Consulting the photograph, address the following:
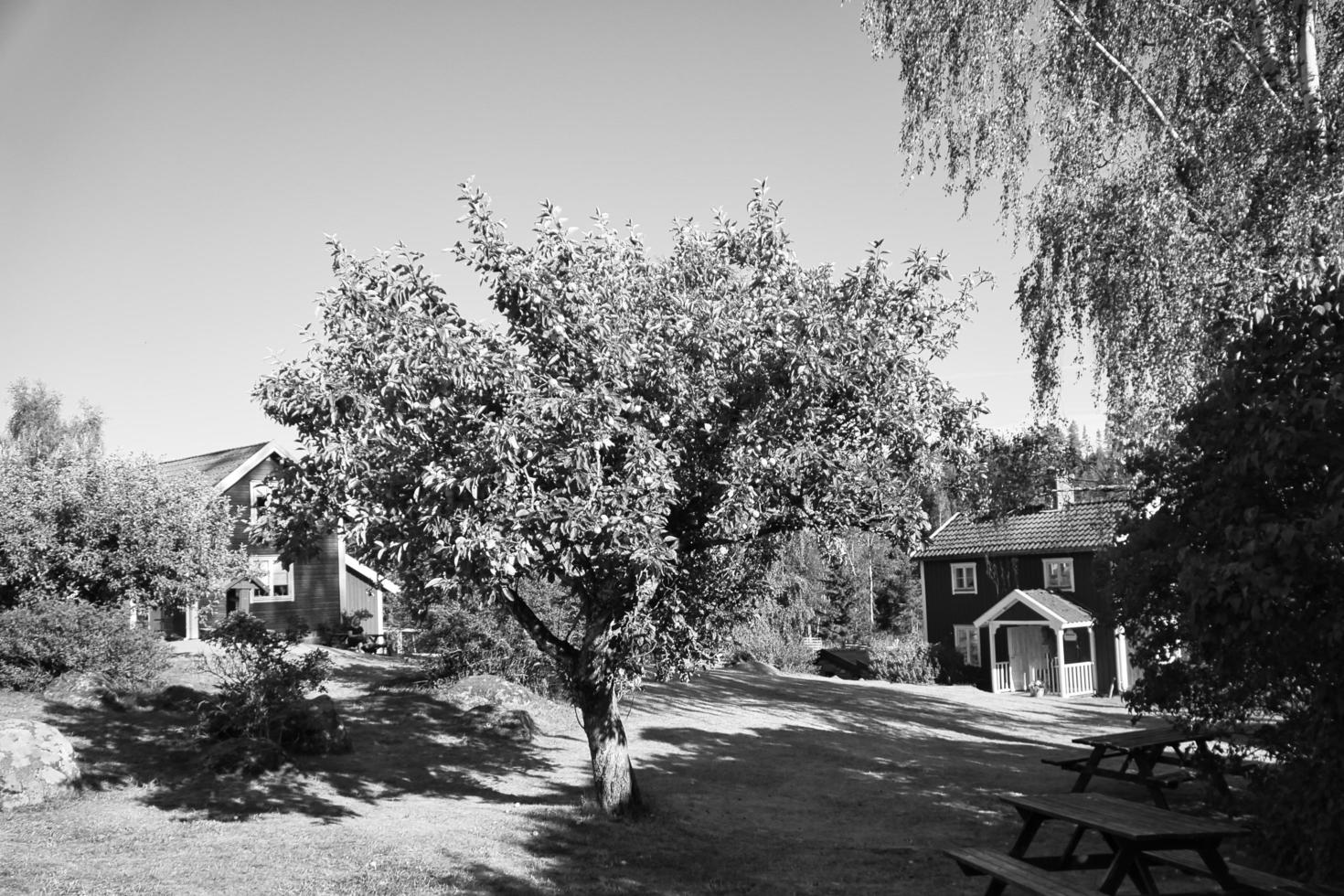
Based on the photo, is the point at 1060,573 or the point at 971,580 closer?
the point at 1060,573

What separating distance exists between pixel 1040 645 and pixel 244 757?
31.0 m

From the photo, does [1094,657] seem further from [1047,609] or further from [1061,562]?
[1061,562]

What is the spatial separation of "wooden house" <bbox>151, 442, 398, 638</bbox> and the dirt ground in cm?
1209

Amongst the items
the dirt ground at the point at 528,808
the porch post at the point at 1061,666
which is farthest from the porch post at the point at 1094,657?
the dirt ground at the point at 528,808

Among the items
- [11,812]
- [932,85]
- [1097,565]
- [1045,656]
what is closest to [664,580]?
[1097,565]

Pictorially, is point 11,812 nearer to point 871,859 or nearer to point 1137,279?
point 871,859

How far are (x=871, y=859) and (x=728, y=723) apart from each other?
10888mm

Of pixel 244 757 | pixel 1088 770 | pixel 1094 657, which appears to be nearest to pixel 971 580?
pixel 1094 657

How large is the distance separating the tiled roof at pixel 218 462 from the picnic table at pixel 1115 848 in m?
31.1

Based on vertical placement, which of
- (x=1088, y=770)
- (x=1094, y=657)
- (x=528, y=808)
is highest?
(x=1088, y=770)

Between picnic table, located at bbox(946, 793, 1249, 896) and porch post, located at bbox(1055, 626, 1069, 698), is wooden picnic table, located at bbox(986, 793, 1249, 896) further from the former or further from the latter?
porch post, located at bbox(1055, 626, 1069, 698)

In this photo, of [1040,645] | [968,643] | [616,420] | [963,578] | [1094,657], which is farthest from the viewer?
[963,578]

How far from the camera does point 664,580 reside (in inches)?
471

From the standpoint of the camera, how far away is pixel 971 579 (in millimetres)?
40656
